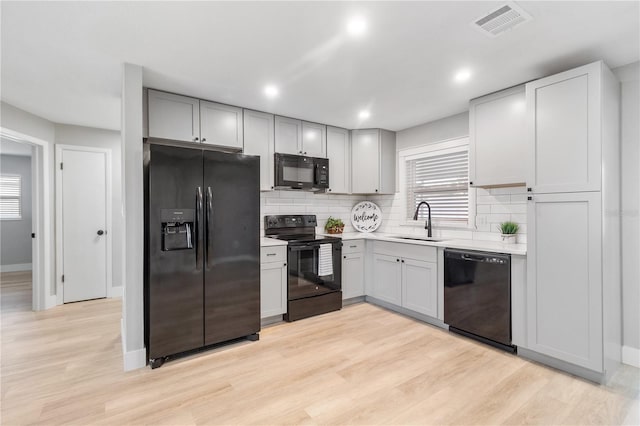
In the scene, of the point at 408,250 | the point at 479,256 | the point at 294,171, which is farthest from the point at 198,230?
the point at 479,256

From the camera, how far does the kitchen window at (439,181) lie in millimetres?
3711

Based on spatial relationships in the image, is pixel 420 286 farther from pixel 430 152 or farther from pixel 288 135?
pixel 288 135

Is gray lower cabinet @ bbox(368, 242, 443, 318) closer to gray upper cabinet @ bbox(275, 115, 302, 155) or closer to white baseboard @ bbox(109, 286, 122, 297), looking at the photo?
gray upper cabinet @ bbox(275, 115, 302, 155)

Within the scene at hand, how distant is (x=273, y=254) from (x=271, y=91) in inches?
64.9

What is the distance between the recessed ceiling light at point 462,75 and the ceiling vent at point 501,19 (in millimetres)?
554

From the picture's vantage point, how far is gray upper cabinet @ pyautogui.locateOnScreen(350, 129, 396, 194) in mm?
4316

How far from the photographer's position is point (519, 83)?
2.79 metres

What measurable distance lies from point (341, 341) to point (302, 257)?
991 mm

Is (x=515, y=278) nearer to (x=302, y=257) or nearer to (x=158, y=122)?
(x=302, y=257)

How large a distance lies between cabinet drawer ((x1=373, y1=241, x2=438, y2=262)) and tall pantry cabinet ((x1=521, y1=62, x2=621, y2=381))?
2.99 ft

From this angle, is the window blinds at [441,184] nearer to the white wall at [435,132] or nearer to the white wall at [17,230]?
the white wall at [435,132]

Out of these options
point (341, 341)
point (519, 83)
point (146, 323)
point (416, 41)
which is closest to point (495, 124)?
point (519, 83)

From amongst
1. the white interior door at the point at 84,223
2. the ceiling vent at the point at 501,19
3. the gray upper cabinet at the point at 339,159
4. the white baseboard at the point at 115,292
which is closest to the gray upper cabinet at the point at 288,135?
the gray upper cabinet at the point at 339,159

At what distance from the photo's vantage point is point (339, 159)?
430 centimetres
